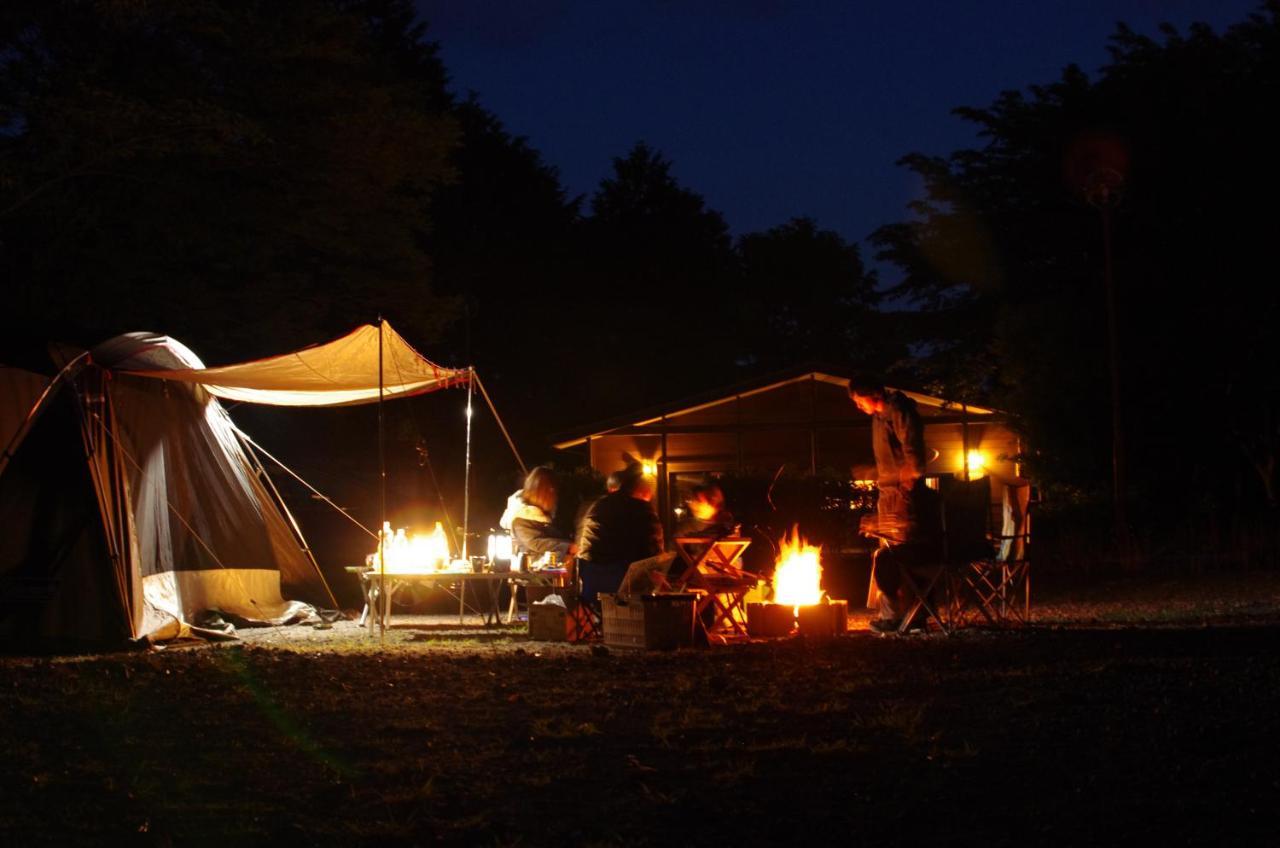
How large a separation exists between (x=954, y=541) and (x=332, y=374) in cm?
467

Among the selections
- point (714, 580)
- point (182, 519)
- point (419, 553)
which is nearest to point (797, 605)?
point (714, 580)

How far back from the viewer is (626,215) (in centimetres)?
3806

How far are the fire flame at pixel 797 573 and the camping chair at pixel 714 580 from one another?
0.18 meters

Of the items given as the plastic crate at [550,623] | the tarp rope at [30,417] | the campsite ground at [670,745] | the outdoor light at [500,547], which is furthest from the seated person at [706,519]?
the tarp rope at [30,417]

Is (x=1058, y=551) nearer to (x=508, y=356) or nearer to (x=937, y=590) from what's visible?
(x=937, y=590)

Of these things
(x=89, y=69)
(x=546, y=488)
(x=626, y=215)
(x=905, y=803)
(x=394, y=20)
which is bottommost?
(x=905, y=803)

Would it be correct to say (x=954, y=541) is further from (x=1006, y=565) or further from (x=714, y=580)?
(x=714, y=580)

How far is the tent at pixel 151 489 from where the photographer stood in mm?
8898

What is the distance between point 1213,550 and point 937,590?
5782mm

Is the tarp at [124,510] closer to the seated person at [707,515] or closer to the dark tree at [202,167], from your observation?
the seated person at [707,515]

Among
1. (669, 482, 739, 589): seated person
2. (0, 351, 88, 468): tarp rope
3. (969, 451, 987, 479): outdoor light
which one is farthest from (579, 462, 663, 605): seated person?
(969, 451, 987, 479): outdoor light

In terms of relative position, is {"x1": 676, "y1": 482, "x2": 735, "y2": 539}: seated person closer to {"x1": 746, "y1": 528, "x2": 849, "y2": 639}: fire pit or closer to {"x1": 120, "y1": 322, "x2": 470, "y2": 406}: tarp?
{"x1": 746, "y1": 528, "x2": 849, "y2": 639}: fire pit

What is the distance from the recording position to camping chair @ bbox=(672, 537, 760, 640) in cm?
841

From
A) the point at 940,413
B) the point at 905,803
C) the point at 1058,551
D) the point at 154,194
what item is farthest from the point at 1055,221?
the point at 905,803
